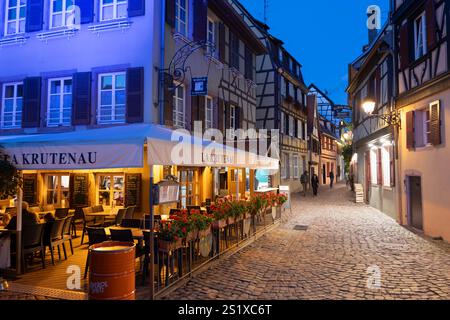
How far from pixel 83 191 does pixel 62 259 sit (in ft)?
11.4

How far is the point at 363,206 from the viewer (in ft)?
57.9

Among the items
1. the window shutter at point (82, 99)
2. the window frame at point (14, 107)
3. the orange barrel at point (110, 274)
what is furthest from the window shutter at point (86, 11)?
the orange barrel at point (110, 274)

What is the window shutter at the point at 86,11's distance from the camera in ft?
32.7

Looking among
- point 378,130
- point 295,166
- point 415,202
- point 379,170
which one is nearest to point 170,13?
point 415,202

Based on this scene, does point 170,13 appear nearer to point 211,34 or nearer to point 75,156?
point 211,34

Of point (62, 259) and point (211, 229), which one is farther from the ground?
point (211, 229)

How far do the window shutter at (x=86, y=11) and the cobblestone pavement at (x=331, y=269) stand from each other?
23.9 feet

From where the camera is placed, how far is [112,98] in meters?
9.88

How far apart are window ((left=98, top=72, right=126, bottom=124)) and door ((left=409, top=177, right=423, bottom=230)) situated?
27.5 feet
